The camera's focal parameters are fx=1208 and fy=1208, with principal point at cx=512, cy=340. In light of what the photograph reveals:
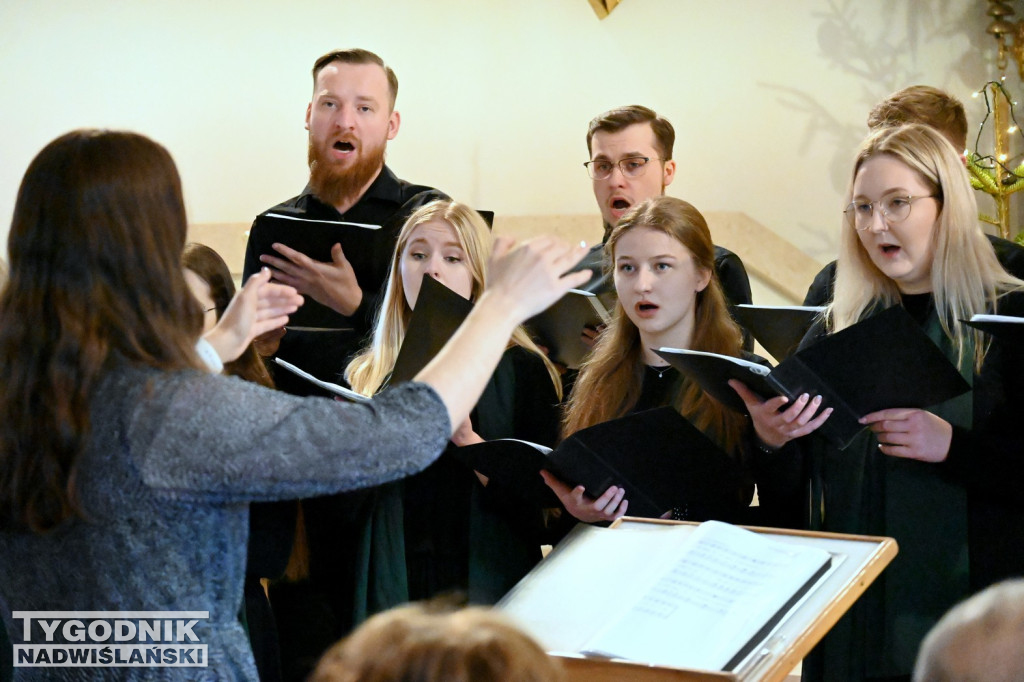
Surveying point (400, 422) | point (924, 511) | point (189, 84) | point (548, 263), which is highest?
point (189, 84)

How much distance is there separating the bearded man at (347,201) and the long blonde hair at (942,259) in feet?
Result: 4.19

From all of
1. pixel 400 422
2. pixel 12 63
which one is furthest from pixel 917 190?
pixel 12 63

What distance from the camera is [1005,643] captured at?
3.95 ft

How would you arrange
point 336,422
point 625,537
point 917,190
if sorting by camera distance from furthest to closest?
point 917,190, point 625,537, point 336,422

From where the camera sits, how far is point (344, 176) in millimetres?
3795

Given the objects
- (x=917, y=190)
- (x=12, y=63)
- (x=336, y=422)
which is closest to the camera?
(x=336, y=422)

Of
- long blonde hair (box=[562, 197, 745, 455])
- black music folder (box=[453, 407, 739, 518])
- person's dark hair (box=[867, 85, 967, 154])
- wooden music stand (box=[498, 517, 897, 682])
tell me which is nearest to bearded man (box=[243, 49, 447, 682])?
black music folder (box=[453, 407, 739, 518])

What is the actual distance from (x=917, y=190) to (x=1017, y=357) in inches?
16.1

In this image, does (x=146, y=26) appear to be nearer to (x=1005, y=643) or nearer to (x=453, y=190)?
(x=453, y=190)

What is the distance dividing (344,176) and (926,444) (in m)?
2.09

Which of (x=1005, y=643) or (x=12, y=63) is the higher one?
(x=12, y=63)

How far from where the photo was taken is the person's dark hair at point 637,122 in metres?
4.02

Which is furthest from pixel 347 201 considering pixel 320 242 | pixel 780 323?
pixel 780 323

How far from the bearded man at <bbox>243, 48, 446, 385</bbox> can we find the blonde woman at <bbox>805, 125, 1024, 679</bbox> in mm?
1351
